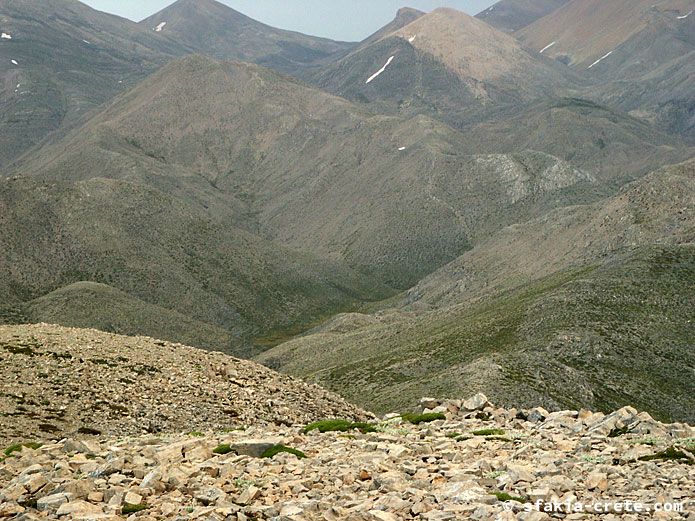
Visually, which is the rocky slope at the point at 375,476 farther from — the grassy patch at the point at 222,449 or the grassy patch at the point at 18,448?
the grassy patch at the point at 18,448

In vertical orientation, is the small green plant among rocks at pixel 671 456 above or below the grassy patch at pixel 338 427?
above

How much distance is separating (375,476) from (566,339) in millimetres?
65840

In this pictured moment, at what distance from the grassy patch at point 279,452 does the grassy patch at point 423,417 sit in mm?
7672

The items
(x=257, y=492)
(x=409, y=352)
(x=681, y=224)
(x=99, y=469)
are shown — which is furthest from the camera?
(x=681, y=224)

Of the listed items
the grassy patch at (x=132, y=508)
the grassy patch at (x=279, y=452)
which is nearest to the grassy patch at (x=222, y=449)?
the grassy patch at (x=279, y=452)

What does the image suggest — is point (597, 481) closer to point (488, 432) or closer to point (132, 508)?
point (488, 432)

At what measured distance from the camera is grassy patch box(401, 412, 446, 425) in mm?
33906

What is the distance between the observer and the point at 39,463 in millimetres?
26594

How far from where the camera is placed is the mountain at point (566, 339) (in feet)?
255

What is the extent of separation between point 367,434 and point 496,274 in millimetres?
143760

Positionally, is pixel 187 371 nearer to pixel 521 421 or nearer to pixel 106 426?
pixel 106 426

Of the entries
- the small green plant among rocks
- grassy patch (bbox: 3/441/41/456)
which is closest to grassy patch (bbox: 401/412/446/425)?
the small green plant among rocks

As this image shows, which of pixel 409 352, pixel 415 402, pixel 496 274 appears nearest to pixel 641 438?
pixel 415 402

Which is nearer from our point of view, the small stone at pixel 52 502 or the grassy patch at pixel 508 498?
the grassy patch at pixel 508 498
